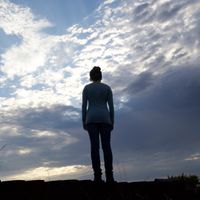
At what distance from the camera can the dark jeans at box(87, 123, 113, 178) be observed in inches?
333

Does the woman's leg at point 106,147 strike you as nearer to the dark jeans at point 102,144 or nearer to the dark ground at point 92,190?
the dark jeans at point 102,144

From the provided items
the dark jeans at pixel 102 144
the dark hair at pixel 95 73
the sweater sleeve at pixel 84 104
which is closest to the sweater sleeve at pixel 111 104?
the dark jeans at pixel 102 144

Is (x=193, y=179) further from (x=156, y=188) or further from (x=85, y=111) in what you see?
(x=85, y=111)

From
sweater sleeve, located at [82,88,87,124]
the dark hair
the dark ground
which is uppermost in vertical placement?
the dark hair

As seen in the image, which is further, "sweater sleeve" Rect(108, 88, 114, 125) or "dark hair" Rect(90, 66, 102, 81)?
"sweater sleeve" Rect(108, 88, 114, 125)

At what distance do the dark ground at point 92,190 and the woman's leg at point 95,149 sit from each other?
645 mm

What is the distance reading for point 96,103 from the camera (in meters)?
8.82

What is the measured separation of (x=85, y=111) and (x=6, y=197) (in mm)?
2940

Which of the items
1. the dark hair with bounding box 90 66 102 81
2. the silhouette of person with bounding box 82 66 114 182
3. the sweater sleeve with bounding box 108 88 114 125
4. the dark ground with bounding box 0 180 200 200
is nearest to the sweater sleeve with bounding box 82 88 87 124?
the silhouette of person with bounding box 82 66 114 182

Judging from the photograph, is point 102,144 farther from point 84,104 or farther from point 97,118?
point 84,104

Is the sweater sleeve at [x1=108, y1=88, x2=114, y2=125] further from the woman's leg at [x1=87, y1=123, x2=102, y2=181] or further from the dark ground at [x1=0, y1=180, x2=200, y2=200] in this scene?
the dark ground at [x1=0, y1=180, x2=200, y2=200]

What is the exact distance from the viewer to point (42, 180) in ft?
22.2

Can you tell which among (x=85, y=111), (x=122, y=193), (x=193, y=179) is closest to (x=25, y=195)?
(x=122, y=193)

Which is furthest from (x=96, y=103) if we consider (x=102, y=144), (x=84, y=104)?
(x=102, y=144)
